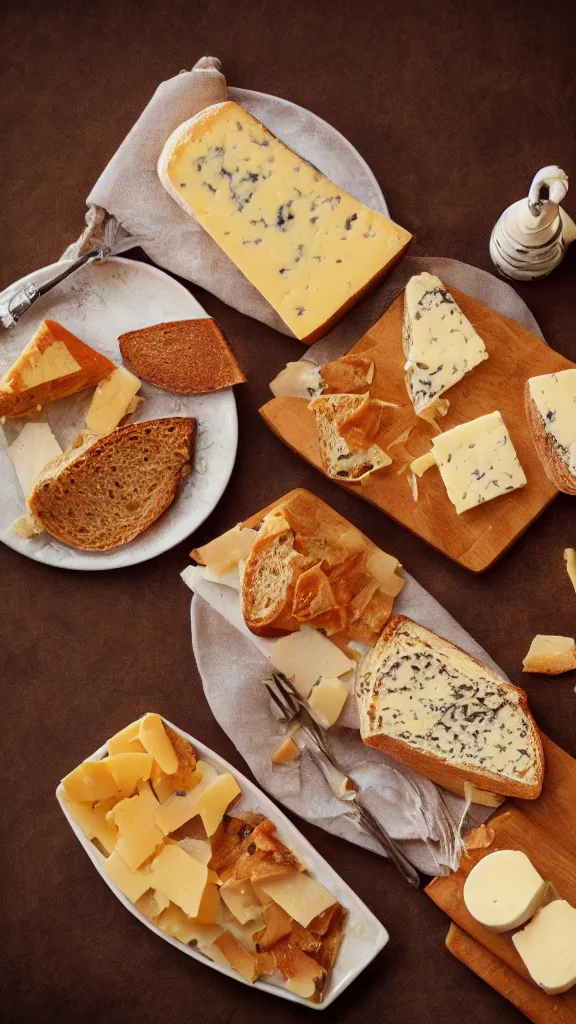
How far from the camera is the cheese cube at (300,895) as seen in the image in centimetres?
256

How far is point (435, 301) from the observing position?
8.82ft

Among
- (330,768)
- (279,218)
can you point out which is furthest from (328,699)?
(279,218)

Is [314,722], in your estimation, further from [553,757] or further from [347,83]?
[347,83]

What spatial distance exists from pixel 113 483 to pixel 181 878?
1164 millimetres

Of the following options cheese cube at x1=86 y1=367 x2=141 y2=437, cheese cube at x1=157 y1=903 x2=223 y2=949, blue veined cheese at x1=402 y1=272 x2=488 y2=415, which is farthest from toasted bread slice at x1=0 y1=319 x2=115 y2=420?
cheese cube at x1=157 y1=903 x2=223 y2=949

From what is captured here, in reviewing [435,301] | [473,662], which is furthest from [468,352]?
[473,662]

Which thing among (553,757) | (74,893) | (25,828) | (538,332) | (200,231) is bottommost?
(553,757)

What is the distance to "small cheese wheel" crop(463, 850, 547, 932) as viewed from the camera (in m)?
2.46

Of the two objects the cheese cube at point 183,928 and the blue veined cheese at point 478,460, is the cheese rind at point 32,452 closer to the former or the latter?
the blue veined cheese at point 478,460

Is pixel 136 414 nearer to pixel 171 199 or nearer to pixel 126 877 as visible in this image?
pixel 171 199

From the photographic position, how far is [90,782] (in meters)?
2.63

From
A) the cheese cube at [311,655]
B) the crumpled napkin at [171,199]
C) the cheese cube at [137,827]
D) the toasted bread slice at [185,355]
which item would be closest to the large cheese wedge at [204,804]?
the cheese cube at [137,827]

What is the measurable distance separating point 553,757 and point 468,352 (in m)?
1.18

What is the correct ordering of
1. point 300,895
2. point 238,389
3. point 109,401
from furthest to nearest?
1. point 238,389
2. point 109,401
3. point 300,895
